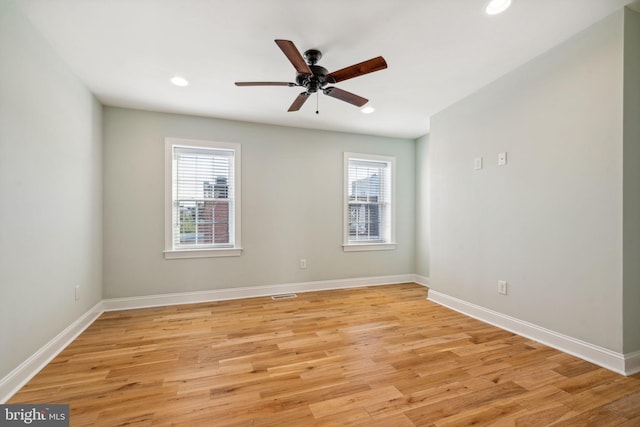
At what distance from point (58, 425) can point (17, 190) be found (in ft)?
5.04

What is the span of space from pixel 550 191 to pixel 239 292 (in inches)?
149

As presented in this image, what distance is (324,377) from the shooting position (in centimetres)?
199

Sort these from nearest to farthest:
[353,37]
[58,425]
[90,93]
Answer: [58,425] → [353,37] → [90,93]

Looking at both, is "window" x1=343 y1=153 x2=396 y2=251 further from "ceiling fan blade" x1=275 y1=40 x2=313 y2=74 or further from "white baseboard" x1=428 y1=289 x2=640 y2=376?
"ceiling fan blade" x1=275 y1=40 x2=313 y2=74

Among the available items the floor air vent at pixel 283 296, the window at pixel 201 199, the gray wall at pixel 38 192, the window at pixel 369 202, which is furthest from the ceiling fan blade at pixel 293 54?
the floor air vent at pixel 283 296

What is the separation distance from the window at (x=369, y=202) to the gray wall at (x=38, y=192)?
338 centimetres

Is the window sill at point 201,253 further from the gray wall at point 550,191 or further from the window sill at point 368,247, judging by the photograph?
the gray wall at point 550,191

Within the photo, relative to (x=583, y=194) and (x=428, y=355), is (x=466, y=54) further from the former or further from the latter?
(x=428, y=355)

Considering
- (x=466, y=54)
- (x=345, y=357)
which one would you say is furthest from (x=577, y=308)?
(x=466, y=54)

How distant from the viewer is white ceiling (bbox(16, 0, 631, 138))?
1905 millimetres

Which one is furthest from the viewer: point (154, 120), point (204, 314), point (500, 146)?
point (154, 120)

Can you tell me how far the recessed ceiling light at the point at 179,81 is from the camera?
2.82 metres

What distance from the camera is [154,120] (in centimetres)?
367

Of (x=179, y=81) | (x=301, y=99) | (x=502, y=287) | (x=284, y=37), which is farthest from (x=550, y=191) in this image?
(x=179, y=81)
